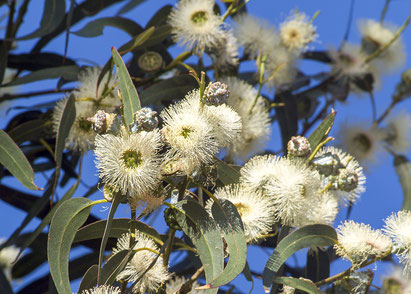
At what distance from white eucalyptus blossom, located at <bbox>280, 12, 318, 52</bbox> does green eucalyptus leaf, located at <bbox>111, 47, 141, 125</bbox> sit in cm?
79

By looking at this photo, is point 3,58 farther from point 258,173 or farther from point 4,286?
point 258,173

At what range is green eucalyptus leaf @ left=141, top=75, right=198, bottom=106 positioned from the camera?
1.44 metres

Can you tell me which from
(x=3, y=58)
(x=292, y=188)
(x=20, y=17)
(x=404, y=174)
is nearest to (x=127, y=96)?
(x=292, y=188)

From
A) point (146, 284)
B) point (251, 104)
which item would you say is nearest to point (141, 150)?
point (146, 284)

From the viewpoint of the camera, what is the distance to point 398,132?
83.1 inches

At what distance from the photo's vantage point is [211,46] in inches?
62.2

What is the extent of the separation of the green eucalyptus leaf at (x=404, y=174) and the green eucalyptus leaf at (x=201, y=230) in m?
1.01

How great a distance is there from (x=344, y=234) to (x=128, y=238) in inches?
15.8

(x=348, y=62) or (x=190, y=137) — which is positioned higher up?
(x=348, y=62)

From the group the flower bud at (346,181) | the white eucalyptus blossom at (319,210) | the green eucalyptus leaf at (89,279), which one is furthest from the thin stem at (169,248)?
the flower bud at (346,181)

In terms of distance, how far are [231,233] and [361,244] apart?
25cm

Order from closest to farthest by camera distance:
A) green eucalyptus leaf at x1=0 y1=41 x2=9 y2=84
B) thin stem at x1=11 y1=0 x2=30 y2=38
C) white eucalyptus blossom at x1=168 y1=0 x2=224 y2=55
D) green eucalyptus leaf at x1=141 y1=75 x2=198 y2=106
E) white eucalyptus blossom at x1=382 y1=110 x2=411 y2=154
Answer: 1. green eucalyptus leaf at x1=141 y1=75 x2=198 y2=106
2. white eucalyptus blossom at x1=168 y1=0 x2=224 y2=55
3. green eucalyptus leaf at x1=0 y1=41 x2=9 y2=84
4. thin stem at x1=11 y1=0 x2=30 y2=38
5. white eucalyptus blossom at x1=382 y1=110 x2=411 y2=154

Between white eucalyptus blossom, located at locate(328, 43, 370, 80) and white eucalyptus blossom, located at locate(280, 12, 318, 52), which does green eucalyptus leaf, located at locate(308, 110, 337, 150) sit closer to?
white eucalyptus blossom, located at locate(280, 12, 318, 52)

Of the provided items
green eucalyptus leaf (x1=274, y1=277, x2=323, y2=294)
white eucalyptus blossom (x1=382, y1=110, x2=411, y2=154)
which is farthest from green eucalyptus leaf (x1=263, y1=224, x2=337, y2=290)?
white eucalyptus blossom (x1=382, y1=110, x2=411, y2=154)
